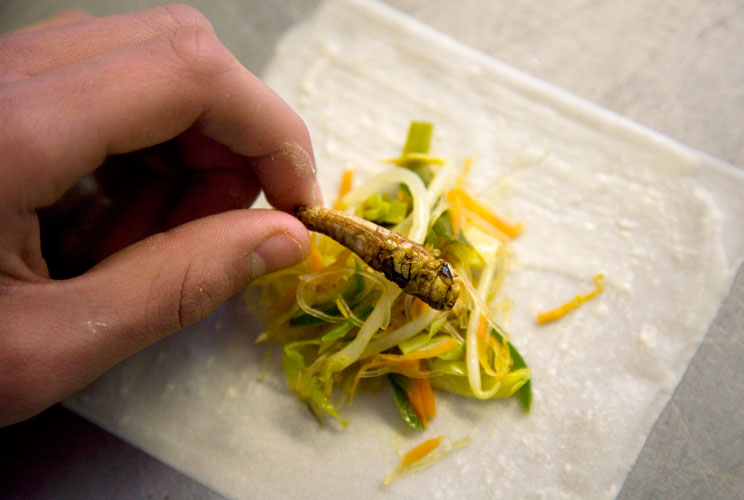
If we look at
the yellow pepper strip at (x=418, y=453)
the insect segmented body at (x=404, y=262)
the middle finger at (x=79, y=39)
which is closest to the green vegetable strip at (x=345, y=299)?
the insect segmented body at (x=404, y=262)

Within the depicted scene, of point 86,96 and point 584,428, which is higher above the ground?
point 86,96

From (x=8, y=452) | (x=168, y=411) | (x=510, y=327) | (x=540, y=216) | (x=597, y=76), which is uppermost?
(x=597, y=76)

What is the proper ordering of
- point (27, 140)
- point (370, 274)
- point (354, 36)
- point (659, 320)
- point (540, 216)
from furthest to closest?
point (354, 36) < point (540, 216) < point (659, 320) < point (370, 274) < point (27, 140)

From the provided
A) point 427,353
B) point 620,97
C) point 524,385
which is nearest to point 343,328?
point 427,353

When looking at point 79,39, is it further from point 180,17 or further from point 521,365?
point 521,365

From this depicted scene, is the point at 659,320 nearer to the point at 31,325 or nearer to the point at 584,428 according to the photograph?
the point at 584,428

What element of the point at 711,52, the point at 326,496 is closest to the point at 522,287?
the point at 326,496
